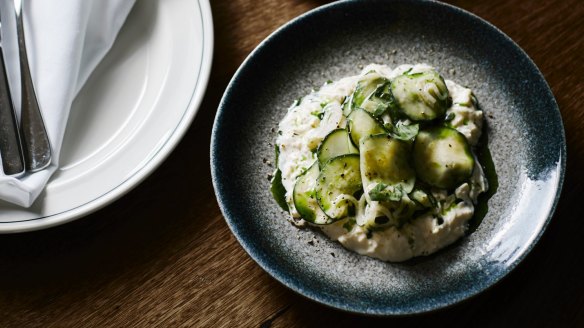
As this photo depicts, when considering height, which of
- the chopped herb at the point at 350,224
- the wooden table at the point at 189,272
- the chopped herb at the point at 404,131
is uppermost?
the chopped herb at the point at 404,131

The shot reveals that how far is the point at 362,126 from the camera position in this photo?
4.86 feet

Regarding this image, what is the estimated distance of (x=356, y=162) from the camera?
4.84 ft

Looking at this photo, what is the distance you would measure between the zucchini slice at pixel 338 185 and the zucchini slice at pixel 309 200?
32mm

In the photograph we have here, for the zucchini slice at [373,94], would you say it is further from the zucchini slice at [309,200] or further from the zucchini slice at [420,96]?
the zucchini slice at [309,200]

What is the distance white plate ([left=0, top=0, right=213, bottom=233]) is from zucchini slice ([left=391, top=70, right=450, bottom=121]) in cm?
56

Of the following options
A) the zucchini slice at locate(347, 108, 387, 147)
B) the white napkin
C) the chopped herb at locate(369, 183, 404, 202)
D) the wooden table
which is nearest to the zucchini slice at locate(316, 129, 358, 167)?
the zucchini slice at locate(347, 108, 387, 147)

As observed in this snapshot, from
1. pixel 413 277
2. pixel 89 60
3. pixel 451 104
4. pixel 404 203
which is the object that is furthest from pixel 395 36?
pixel 89 60

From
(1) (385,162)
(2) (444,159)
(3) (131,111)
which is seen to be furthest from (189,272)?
(2) (444,159)

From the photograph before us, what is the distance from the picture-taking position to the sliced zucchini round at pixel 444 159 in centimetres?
147

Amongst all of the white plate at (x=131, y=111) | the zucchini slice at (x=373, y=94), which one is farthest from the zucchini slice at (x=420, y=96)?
the white plate at (x=131, y=111)

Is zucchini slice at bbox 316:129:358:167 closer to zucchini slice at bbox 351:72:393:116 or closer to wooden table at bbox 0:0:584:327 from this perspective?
zucchini slice at bbox 351:72:393:116

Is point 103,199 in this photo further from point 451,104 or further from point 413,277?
point 451,104

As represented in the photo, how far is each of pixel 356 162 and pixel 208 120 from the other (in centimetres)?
51

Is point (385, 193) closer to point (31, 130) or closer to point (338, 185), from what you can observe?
point (338, 185)
